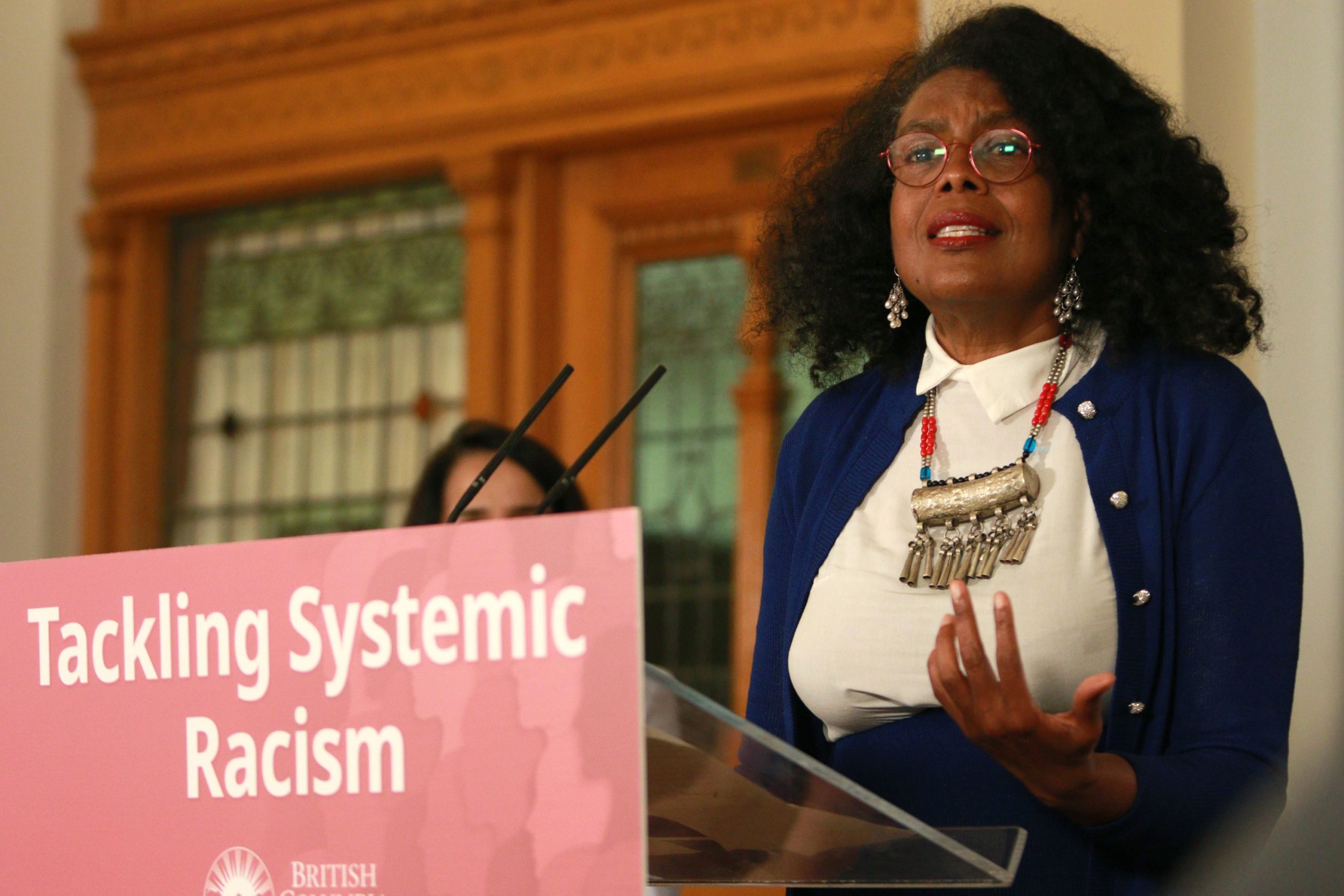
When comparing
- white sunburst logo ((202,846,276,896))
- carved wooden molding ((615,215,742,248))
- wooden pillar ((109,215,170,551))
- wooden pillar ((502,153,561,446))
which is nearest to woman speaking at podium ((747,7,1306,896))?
white sunburst logo ((202,846,276,896))

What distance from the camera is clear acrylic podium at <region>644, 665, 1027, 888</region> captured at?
1.13 meters

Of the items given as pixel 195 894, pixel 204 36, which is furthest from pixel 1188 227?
pixel 204 36

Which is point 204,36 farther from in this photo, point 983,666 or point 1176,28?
point 983,666

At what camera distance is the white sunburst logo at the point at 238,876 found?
1.20 metres

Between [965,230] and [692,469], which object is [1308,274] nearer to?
[965,230]

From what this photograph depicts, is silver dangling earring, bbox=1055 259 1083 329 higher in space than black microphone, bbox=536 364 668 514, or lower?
higher

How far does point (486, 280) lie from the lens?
409 cm

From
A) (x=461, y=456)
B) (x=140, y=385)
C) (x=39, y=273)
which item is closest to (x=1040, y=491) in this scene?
(x=461, y=456)

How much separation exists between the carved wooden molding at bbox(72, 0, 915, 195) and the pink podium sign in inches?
103

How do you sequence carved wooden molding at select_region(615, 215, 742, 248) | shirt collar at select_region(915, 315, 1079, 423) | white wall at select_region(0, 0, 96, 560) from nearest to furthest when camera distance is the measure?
shirt collar at select_region(915, 315, 1079, 423), carved wooden molding at select_region(615, 215, 742, 248), white wall at select_region(0, 0, 96, 560)

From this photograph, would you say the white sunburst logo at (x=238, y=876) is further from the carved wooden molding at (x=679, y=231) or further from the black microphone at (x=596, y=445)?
the carved wooden molding at (x=679, y=231)

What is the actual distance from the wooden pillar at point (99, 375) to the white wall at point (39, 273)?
0.04 meters

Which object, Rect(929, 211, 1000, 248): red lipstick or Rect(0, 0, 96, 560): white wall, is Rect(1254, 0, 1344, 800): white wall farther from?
Rect(0, 0, 96, 560): white wall

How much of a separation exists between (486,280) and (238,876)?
2971mm
